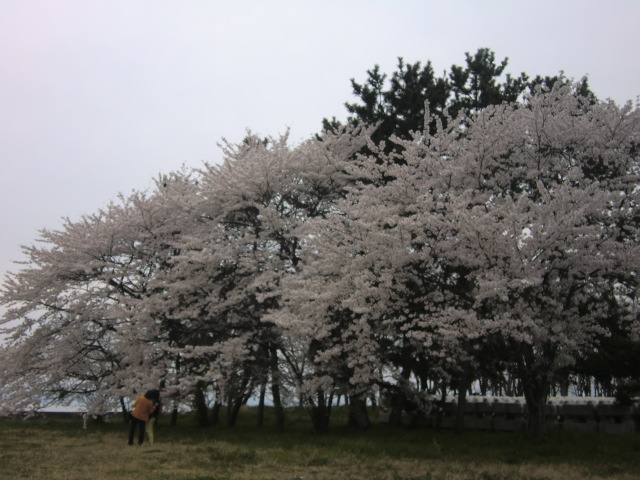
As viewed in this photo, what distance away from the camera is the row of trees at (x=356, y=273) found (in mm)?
13187

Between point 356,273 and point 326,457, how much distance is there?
4.29 m

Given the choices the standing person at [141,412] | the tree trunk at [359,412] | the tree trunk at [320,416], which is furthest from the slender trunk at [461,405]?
the standing person at [141,412]

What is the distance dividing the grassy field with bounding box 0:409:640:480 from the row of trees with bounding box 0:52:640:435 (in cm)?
147

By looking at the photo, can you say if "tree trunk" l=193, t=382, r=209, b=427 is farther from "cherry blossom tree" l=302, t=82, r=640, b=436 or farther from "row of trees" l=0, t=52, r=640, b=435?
"cherry blossom tree" l=302, t=82, r=640, b=436

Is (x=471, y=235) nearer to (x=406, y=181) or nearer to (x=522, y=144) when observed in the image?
(x=406, y=181)

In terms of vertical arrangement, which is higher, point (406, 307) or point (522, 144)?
point (522, 144)

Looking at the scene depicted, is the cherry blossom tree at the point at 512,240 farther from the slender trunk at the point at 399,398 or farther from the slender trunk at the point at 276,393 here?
the slender trunk at the point at 276,393

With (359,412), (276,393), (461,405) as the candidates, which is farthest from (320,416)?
(461,405)

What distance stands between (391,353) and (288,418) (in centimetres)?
877

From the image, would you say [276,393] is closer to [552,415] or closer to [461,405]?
[461,405]

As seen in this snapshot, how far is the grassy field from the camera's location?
9.94 meters

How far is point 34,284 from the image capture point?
21.9m

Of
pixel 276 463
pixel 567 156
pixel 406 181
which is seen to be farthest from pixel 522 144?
pixel 276 463

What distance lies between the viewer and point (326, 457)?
39.7 feet
